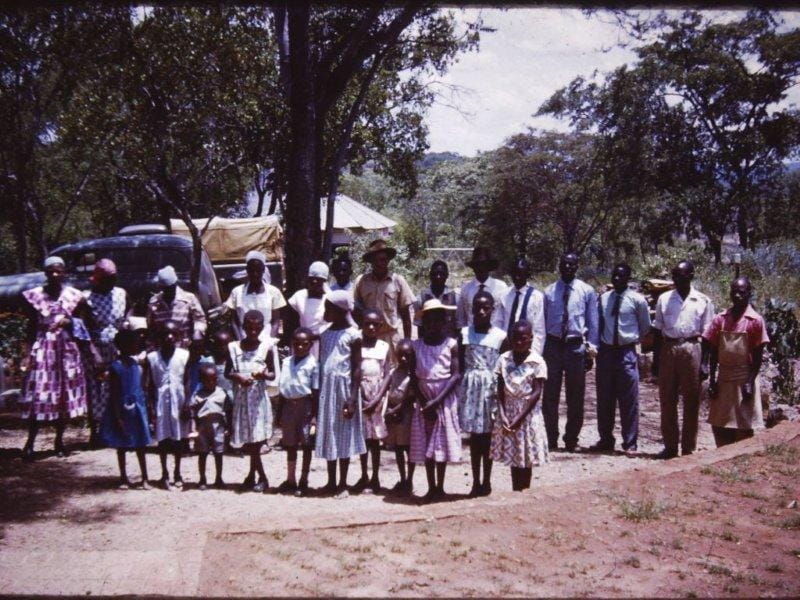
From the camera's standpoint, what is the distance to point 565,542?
4.05 m

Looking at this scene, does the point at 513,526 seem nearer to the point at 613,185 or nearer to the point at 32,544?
the point at 32,544

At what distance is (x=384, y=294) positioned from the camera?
6281mm

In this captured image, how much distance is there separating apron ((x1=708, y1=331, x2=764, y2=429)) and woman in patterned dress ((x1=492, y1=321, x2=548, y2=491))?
7.10 ft

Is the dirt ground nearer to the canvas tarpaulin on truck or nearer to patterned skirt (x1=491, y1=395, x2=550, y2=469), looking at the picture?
patterned skirt (x1=491, y1=395, x2=550, y2=469)

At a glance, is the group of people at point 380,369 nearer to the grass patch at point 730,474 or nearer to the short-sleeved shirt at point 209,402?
the short-sleeved shirt at point 209,402

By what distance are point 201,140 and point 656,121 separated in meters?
18.1

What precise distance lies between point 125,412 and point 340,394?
1.73 m

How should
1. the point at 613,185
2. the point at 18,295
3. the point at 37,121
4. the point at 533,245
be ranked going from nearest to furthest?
the point at 18,295 → the point at 37,121 → the point at 613,185 → the point at 533,245

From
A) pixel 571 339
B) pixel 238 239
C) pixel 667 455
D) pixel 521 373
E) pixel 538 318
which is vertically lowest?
pixel 667 455

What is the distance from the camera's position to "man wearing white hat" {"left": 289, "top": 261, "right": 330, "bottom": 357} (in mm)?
6086

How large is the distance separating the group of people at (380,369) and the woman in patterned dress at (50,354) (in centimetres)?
2

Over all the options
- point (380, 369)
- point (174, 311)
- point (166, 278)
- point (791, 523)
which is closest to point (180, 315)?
point (174, 311)

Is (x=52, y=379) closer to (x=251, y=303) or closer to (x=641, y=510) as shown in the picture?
(x=251, y=303)

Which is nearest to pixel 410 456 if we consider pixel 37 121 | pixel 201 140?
pixel 201 140
